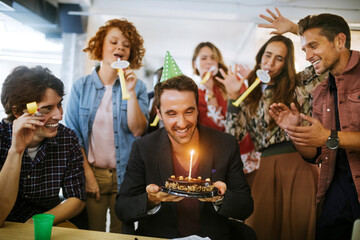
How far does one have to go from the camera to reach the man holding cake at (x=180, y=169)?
1970 mm

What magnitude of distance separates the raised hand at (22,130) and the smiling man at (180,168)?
2.29ft

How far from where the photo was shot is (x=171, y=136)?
2.11 metres

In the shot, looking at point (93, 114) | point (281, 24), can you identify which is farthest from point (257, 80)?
point (93, 114)

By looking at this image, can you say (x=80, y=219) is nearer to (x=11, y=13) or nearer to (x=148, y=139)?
(x=148, y=139)

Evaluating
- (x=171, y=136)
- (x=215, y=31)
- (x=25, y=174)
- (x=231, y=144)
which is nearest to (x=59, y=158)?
(x=25, y=174)

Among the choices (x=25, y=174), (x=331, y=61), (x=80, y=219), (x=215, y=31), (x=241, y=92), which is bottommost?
(x=80, y=219)

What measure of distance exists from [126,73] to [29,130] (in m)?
0.93

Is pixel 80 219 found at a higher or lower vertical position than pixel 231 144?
lower

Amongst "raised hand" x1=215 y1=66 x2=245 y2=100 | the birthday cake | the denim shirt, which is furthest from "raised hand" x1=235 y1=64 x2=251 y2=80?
the birthday cake

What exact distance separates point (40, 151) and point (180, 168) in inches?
38.1

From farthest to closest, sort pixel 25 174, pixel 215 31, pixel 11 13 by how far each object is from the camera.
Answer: pixel 215 31
pixel 11 13
pixel 25 174

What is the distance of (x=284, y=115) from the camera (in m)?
2.16

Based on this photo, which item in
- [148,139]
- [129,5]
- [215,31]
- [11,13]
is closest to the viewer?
[148,139]

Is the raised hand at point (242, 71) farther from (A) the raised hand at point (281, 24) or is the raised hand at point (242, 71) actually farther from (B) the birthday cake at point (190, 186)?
(B) the birthday cake at point (190, 186)
